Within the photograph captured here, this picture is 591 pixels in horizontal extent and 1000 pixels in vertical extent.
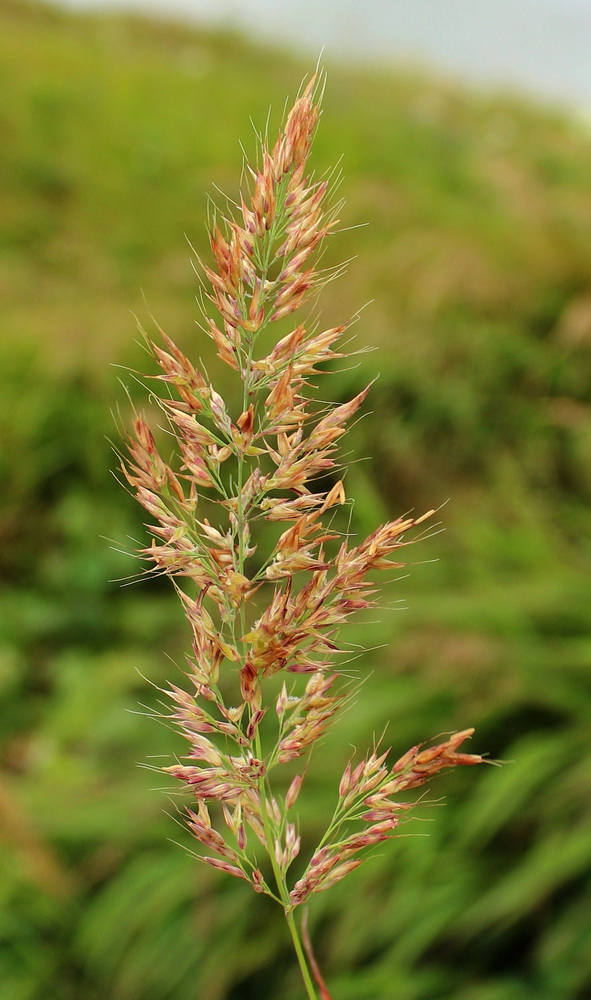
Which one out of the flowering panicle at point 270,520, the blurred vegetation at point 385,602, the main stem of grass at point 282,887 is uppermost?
the flowering panicle at point 270,520

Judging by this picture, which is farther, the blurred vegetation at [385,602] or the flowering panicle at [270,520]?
the blurred vegetation at [385,602]

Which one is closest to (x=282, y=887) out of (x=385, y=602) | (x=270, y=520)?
(x=270, y=520)

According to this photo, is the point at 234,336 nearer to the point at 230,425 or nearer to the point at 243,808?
the point at 230,425

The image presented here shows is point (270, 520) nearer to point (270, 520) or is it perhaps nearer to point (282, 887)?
point (270, 520)

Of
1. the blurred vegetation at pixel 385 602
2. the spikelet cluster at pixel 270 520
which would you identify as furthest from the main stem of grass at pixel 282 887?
the blurred vegetation at pixel 385 602

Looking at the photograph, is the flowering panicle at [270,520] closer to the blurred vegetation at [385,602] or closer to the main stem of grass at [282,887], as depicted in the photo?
the main stem of grass at [282,887]

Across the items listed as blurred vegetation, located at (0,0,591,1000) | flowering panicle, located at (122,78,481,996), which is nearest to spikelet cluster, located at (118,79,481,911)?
flowering panicle, located at (122,78,481,996)

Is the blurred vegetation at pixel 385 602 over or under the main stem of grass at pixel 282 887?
under

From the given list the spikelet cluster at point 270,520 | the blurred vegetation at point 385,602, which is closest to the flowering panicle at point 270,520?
the spikelet cluster at point 270,520

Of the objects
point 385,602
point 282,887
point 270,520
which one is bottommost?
point 385,602
